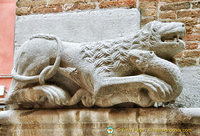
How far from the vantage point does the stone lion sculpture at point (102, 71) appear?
149cm

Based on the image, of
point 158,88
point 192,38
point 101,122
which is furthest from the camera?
point 192,38

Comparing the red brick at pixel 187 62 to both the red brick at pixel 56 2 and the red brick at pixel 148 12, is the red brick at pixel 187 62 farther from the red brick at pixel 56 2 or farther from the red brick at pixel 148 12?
the red brick at pixel 56 2

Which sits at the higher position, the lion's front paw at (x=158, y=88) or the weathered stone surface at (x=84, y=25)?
the weathered stone surface at (x=84, y=25)

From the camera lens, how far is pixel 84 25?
6.97 feet

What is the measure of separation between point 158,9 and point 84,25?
1.03 meters

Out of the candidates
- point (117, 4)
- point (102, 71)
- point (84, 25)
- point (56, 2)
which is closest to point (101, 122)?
point (102, 71)

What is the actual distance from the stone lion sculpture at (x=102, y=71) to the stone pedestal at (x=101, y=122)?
73 mm

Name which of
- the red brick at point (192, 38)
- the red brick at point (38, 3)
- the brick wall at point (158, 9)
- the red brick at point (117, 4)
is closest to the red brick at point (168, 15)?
the brick wall at point (158, 9)

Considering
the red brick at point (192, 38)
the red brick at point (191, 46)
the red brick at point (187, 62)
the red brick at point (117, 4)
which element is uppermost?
the red brick at point (117, 4)

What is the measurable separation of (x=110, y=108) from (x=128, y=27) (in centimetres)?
73

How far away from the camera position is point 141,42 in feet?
5.21

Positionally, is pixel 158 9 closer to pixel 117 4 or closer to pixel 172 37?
pixel 117 4

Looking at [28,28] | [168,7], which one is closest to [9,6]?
[28,28]

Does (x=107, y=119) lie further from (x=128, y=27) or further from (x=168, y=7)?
(x=168, y=7)
